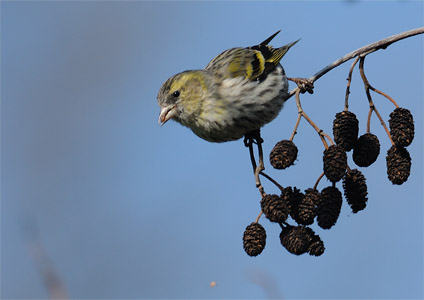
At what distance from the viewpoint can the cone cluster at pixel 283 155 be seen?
2.27 meters

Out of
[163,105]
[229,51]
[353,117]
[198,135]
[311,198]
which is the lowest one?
[311,198]

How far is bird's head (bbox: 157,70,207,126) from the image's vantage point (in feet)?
10.9

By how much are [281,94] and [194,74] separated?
524 mm

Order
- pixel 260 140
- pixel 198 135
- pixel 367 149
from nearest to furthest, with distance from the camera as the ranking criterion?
pixel 367 149
pixel 260 140
pixel 198 135

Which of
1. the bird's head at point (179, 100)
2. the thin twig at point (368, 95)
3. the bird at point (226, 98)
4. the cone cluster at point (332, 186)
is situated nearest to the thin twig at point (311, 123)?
the cone cluster at point (332, 186)

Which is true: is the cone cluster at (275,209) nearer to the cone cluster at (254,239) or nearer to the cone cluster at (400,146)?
the cone cluster at (254,239)

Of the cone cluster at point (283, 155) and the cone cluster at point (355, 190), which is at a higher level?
the cone cluster at point (283, 155)

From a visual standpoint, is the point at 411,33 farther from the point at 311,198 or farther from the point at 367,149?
the point at 311,198

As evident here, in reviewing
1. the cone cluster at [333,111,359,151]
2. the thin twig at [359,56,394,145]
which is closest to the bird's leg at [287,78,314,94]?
the thin twig at [359,56,394,145]

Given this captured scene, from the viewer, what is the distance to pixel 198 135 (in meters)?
3.34

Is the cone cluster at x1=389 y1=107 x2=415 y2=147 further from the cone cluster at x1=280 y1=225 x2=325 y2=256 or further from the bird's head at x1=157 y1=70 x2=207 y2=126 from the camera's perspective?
the bird's head at x1=157 y1=70 x2=207 y2=126

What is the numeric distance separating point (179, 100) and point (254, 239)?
1319mm

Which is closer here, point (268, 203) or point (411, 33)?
point (268, 203)

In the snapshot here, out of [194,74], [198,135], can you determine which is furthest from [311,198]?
[194,74]
